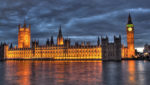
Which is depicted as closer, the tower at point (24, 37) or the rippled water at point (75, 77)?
the rippled water at point (75, 77)

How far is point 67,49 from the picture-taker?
112750 mm

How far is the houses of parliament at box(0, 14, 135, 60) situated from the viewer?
98875 millimetres

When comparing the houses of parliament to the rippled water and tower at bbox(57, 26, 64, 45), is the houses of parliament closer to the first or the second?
tower at bbox(57, 26, 64, 45)

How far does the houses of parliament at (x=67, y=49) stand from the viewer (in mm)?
98875

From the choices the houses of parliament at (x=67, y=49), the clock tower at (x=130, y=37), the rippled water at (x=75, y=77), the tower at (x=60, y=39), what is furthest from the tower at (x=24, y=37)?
the rippled water at (x=75, y=77)

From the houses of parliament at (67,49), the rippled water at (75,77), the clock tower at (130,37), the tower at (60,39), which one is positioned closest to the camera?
the rippled water at (75,77)

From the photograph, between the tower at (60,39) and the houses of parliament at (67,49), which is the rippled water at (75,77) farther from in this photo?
the tower at (60,39)

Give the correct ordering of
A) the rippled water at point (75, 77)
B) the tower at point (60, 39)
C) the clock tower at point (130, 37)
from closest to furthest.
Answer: the rippled water at point (75, 77) < the clock tower at point (130, 37) < the tower at point (60, 39)

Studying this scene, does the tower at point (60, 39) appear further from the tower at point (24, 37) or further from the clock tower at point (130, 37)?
the clock tower at point (130, 37)

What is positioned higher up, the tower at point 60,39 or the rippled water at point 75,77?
the tower at point 60,39

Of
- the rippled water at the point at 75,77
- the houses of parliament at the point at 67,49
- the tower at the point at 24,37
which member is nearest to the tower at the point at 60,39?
the houses of parliament at the point at 67,49

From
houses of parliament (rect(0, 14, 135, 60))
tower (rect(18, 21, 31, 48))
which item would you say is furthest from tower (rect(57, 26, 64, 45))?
tower (rect(18, 21, 31, 48))

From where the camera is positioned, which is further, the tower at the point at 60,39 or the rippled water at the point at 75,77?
the tower at the point at 60,39

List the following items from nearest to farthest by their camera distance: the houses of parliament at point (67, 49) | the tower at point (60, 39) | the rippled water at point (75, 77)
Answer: the rippled water at point (75, 77) → the houses of parliament at point (67, 49) → the tower at point (60, 39)
